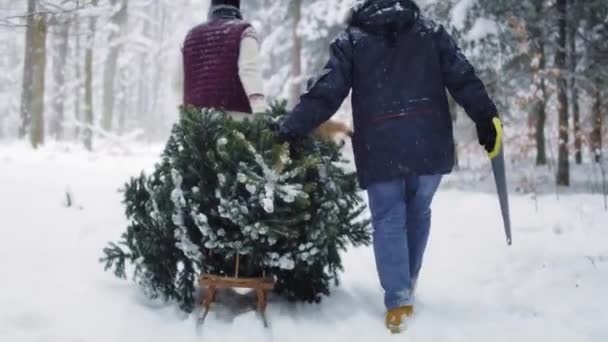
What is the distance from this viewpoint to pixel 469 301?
3826 millimetres

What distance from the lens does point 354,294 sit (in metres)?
3.89

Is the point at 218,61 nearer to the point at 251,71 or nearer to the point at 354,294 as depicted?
the point at 251,71

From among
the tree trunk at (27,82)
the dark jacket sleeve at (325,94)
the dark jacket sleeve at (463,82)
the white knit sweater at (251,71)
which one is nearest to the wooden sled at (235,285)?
the dark jacket sleeve at (325,94)

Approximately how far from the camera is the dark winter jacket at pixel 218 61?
368 centimetres

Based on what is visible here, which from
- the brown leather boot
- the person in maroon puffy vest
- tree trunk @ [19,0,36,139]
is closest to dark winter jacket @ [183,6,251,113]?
the person in maroon puffy vest

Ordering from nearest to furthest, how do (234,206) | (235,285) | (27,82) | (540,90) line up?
(234,206) < (235,285) < (540,90) < (27,82)

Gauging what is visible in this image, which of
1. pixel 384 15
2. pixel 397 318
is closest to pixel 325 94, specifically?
pixel 384 15

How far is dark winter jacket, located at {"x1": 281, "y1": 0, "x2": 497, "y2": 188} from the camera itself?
331 centimetres

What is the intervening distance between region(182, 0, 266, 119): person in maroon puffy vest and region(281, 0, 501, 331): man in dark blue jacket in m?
0.59

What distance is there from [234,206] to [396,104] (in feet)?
3.68

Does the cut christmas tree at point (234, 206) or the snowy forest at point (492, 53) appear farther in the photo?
the snowy forest at point (492, 53)

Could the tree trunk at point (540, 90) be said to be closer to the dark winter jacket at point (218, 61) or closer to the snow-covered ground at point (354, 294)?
the snow-covered ground at point (354, 294)

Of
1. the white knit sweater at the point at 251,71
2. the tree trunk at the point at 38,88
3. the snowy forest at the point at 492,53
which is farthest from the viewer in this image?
the tree trunk at the point at 38,88

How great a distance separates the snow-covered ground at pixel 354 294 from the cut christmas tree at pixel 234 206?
26 cm
